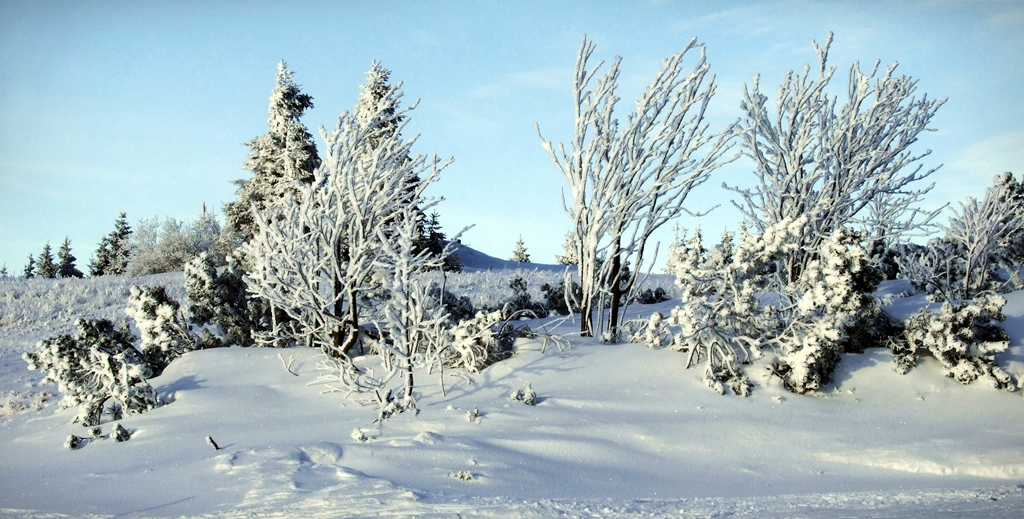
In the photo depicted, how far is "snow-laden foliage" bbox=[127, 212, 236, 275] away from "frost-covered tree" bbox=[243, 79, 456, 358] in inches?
872

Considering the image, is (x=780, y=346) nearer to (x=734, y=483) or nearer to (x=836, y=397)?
(x=836, y=397)

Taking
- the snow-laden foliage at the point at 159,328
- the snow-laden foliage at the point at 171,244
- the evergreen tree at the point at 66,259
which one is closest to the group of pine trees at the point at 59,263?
the evergreen tree at the point at 66,259

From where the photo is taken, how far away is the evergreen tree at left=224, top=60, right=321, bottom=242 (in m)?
28.5

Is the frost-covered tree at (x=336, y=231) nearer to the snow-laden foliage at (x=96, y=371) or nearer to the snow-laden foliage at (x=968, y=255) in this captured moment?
the snow-laden foliage at (x=96, y=371)

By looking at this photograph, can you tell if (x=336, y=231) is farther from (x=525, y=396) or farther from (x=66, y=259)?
(x=66, y=259)

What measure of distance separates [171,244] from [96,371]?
2392cm

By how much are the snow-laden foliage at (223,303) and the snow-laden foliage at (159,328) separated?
0.28 m

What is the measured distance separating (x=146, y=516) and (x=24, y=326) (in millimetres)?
13803

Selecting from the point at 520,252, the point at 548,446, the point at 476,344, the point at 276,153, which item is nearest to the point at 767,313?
the point at 476,344

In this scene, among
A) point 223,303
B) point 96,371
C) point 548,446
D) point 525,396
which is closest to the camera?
point 548,446

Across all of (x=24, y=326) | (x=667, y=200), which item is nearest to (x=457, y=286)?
(x=24, y=326)

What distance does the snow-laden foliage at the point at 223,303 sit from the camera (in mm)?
9766

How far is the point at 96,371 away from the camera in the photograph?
27.6ft

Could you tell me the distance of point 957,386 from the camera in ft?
25.5
